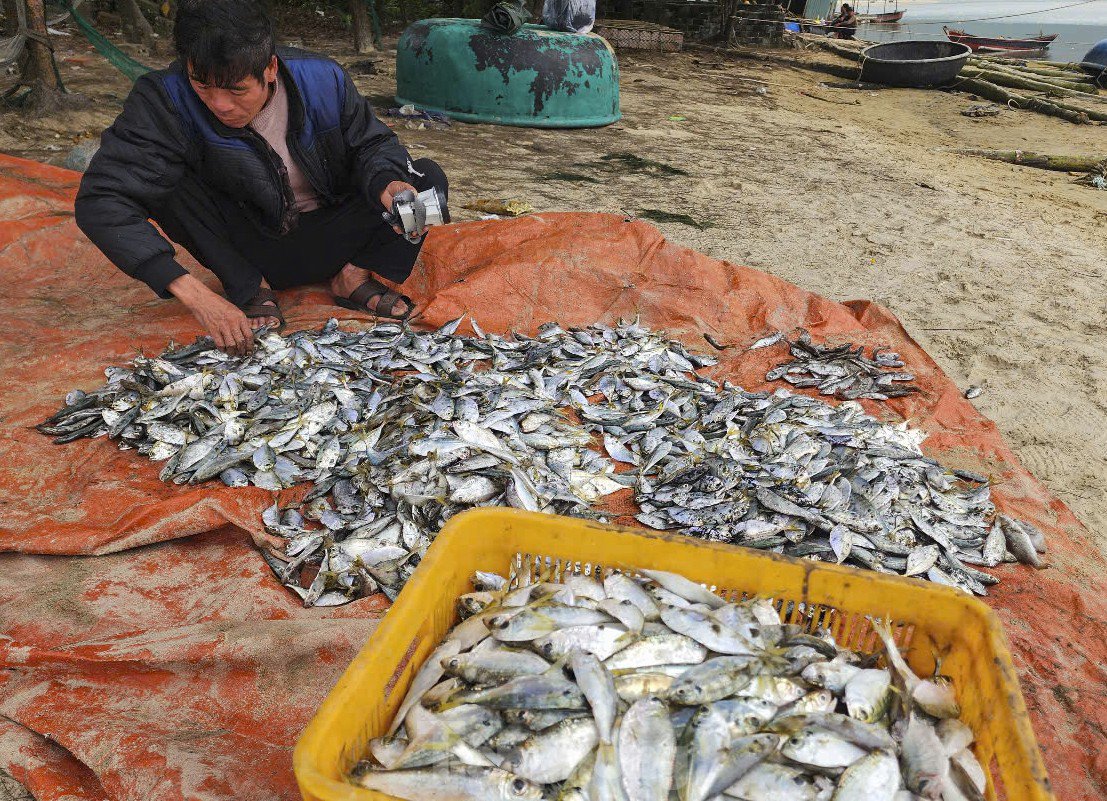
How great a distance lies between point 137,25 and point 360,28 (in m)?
3.13

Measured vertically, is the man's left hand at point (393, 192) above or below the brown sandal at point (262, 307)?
above

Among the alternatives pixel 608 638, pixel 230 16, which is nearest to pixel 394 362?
pixel 230 16

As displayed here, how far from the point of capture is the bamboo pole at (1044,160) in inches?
324

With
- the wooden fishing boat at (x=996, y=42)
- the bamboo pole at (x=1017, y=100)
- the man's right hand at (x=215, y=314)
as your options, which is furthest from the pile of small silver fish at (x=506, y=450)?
the wooden fishing boat at (x=996, y=42)

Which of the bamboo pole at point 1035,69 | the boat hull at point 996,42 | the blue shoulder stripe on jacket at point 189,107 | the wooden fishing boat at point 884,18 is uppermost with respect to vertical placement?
the wooden fishing boat at point 884,18

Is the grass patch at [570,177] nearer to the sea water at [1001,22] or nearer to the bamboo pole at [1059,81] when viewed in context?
the bamboo pole at [1059,81]

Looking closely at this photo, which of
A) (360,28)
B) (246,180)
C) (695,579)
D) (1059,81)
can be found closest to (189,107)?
(246,180)

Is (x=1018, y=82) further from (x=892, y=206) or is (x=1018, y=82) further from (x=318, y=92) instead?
(x=318, y=92)

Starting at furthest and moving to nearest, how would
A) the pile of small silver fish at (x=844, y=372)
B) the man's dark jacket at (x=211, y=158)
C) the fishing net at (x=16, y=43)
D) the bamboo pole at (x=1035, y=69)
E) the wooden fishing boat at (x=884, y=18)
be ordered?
the wooden fishing boat at (x=884, y=18) → the bamboo pole at (x=1035, y=69) → the fishing net at (x=16, y=43) → the pile of small silver fish at (x=844, y=372) → the man's dark jacket at (x=211, y=158)

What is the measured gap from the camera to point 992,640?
136cm

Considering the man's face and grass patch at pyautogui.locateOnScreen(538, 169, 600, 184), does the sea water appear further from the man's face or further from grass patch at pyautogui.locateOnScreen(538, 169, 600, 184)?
the man's face

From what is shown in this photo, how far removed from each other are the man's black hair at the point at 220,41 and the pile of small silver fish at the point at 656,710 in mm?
2136

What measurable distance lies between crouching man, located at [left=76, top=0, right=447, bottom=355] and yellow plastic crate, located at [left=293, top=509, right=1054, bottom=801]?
1977mm

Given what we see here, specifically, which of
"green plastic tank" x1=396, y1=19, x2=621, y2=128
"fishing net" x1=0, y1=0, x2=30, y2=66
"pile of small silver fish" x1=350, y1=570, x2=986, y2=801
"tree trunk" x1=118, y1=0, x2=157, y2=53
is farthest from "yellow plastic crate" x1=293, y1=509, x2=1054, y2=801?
"tree trunk" x1=118, y1=0, x2=157, y2=53
